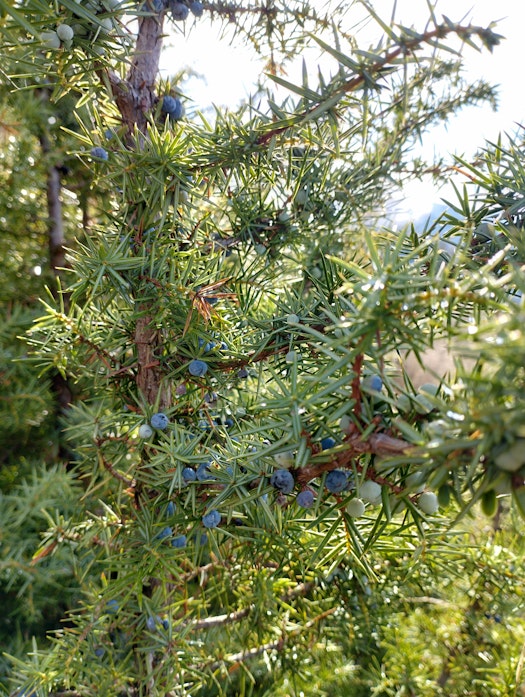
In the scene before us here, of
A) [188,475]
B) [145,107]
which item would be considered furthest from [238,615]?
[145,107]

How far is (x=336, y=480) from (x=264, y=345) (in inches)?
4.0

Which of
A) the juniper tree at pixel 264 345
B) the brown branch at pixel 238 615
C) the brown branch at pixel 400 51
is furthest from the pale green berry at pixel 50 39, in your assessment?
the brown branch at pixel 238 615

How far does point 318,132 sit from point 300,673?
15.5 inches

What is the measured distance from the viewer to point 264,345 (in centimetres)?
27

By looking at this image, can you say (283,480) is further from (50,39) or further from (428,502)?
(50,39)

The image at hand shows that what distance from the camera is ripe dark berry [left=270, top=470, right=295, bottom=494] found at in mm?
189

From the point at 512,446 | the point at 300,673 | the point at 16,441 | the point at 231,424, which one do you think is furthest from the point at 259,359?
the point at 16,441

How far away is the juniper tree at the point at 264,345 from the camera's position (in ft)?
0.51

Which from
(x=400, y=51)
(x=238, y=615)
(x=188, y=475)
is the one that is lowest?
(x=238, y=615)

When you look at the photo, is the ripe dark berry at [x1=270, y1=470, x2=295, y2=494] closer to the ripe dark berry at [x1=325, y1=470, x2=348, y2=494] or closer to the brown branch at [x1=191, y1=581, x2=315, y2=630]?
the ripe dark berry at [x1=325, y1=470, x2=348, y2=494]

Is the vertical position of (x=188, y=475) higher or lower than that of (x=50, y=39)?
lower

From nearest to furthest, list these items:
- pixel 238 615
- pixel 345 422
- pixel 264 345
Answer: pixel 345 422 → pixel 264 345 → pixel 238 615

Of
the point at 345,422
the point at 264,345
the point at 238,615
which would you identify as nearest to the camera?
the point at 345,422

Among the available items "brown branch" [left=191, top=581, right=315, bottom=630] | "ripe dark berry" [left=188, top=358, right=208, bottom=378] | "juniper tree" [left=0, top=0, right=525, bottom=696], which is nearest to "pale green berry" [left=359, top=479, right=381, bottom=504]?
"juniper tree" [left=0, top=0, right=525, bottom=696]
